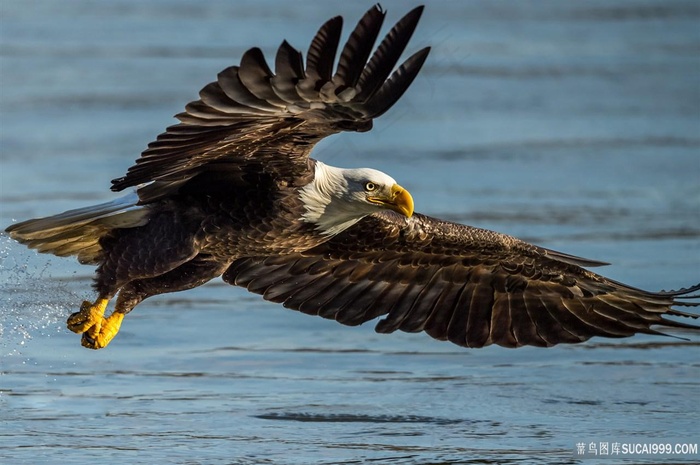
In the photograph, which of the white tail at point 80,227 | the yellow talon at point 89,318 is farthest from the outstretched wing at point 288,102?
the yellow talon at point 89,318

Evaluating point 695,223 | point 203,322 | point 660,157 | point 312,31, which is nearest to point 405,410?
point 203,322

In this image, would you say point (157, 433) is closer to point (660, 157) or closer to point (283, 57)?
point (283, 57)

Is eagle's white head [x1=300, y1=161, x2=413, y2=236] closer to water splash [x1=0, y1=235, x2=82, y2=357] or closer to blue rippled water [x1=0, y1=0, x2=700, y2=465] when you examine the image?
blue rippled water [x1=0, y1=0, x2=700, y2=465]

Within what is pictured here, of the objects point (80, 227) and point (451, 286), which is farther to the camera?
point (451, 286)

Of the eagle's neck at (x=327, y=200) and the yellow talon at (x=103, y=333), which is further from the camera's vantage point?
the yellow talon at (x=103, y=333)

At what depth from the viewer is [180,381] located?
7.15m

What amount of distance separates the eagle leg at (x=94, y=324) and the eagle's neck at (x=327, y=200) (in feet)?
3.78

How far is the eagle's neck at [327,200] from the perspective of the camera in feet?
20.2

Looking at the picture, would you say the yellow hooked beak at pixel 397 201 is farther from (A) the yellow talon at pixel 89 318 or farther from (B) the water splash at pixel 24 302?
(B) the water splash at pixel 24 302

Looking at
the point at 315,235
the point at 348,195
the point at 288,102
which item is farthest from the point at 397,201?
the point at 288,102

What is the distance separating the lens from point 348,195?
6.20 metres

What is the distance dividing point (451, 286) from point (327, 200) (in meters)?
1.16

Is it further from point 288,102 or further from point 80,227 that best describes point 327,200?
point 80,227

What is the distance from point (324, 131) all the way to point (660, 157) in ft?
20.2
